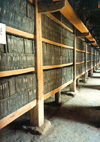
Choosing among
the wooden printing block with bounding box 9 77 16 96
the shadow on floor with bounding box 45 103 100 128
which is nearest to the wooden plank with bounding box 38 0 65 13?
the wooden printing block with bounding box 9 77 16 96

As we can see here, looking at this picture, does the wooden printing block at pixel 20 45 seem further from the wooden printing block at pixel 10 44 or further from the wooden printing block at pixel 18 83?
the wooden printing block at pixel 18 83

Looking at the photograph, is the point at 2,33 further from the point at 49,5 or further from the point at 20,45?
the point at 49,5

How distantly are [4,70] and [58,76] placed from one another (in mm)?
1860

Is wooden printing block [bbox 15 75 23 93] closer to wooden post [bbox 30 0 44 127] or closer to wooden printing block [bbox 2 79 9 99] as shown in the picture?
wooden printing block [bbox 2 79 9 99]

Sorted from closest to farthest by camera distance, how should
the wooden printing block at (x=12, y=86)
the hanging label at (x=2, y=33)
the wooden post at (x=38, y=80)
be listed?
the hanging label at (x=2, y=33) → the wooden printing block at (x=12, y=86) → the wooden post at (x=38, y=80)

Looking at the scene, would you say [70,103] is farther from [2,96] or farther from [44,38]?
[2,96]

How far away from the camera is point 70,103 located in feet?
13.5

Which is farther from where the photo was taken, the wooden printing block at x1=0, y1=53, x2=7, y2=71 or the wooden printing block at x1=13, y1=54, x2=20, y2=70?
the wooden printing block at x1=13, y1=54, x2=20, y2=70

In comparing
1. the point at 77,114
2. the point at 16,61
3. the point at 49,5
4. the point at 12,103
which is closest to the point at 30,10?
the point at 49,5

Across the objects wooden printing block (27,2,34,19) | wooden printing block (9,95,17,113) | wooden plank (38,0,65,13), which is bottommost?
wooden printing block (9,95,17,113)

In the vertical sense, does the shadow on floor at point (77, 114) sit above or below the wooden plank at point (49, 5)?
below

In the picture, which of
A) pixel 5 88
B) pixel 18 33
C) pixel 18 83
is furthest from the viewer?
pixel 18 83

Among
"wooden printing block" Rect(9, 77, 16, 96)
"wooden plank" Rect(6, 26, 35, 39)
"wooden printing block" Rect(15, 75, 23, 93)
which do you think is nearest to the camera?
"wooden plank" Rect(6, 26, 35, 39)

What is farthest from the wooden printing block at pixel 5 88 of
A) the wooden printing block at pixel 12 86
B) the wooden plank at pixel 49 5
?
the wooden plank at pixel 49 5
